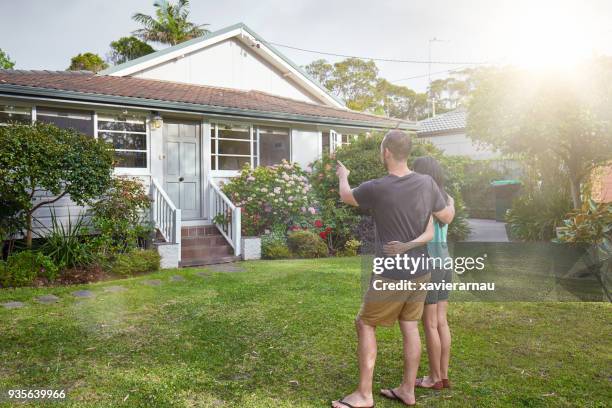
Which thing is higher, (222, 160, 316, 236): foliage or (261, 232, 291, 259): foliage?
(222, 160, 316, 236): foliage

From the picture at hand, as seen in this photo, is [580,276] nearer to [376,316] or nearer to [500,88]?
[376,316]

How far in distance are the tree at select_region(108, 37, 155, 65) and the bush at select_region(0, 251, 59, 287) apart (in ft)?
82.6

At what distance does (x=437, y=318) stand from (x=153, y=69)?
11.6 metres

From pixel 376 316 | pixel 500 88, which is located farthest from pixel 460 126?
pixel 376 316


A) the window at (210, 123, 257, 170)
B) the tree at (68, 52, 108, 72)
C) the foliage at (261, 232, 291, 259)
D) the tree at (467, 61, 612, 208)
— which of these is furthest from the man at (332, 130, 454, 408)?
the tree at (68, 52, 108, 72)

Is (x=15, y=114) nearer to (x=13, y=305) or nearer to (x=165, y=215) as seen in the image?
(x=165, y=215)

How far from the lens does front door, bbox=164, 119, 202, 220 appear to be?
10.4 meters

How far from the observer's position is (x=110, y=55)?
98.4 ft

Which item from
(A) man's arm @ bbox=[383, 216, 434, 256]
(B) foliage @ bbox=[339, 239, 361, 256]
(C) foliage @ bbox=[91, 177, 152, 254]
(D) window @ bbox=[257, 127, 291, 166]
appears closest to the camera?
(A) man's arm @ bbox=[383, 216, 434, 256]

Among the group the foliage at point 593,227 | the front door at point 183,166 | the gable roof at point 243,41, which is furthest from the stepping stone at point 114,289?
the gable roof at point 243,41

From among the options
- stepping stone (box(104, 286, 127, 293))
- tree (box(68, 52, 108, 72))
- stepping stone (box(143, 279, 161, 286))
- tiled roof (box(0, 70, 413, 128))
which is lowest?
stepping stone (box(104, 286, 127, 293))

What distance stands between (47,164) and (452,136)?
19.8m

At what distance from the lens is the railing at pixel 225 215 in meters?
9.14

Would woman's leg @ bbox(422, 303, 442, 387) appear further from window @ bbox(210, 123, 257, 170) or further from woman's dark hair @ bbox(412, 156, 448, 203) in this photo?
window @ bbox(210, 123, 257, 170)
